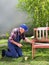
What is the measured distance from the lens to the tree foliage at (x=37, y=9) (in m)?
9.60

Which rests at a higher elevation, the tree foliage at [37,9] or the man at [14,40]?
the tree foliage at [37,9]

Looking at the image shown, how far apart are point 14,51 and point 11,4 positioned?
396cm

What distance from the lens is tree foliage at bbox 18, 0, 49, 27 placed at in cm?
960

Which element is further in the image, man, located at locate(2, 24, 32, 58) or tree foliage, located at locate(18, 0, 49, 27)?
tree foliage, located at locate(18, 0, 49, 27)

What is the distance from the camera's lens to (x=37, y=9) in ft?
32.0

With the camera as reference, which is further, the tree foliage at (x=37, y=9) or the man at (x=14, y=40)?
the tree foliage at (x=37, y=9)

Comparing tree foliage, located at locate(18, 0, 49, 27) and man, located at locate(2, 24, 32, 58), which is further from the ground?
tree foliage, located at locate(18, 0, 49, 27)

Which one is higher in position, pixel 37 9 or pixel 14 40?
pixel 37 9

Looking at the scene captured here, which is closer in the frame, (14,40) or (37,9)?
(14,40)

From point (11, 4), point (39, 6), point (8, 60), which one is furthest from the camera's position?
point (11, 4)

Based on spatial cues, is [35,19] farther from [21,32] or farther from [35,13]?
[21,32]

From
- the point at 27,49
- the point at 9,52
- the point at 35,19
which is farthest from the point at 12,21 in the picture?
the point at 9,52

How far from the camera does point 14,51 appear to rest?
767 cm

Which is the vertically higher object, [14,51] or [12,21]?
[12,21]
